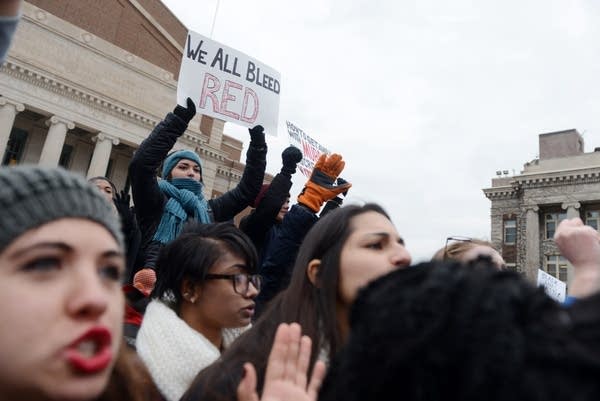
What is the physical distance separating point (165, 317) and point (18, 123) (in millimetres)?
27463

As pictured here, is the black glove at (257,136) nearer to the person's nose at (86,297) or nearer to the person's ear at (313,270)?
the person's ear at (313,270)

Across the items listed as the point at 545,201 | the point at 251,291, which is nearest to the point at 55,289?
the point at 251,291

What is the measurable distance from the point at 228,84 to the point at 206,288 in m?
3.04

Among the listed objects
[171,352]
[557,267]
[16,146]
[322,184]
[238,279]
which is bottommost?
[171,352]

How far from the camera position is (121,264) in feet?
4.10

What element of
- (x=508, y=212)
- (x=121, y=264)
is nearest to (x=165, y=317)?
(x=121, y=264)

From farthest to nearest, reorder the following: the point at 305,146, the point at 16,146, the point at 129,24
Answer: the point at 129,24, the point at 16,146, the point at 305,146

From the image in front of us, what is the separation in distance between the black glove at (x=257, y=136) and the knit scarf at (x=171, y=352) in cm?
233

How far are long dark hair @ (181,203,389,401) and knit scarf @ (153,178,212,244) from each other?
59.5 inches

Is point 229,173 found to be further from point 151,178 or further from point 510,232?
point 151,178

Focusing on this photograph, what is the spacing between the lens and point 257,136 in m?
4.46

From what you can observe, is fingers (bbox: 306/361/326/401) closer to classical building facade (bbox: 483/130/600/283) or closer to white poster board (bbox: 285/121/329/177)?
white poster board (bbox: 285/121/329/177)

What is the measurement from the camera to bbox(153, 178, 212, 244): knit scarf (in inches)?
135

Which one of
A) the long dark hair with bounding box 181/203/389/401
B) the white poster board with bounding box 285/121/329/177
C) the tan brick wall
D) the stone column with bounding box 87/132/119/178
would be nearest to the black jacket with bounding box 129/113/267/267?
the long dark hair with bounding box 181/203/389/401
